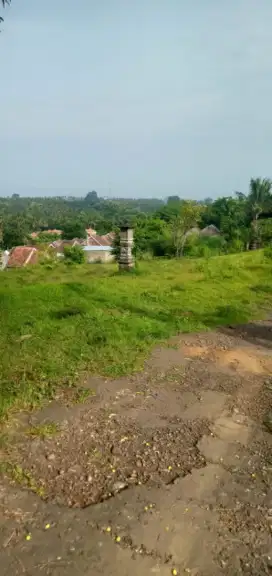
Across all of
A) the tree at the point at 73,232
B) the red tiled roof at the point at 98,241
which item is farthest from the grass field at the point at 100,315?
the tree at the point at 73,232

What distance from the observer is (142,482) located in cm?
313

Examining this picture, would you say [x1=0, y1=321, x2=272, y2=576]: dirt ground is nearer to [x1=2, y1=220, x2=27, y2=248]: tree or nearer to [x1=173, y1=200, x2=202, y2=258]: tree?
[x1=173, y1=200, x2=202, y2=258]: tree

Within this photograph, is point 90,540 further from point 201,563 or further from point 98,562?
point 201,563

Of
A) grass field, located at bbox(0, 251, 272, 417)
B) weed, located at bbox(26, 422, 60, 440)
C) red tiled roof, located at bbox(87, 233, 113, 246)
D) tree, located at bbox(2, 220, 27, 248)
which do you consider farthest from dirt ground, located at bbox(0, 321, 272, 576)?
tree, located at bbox(2, 220, 27, 248)

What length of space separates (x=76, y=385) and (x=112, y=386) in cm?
36

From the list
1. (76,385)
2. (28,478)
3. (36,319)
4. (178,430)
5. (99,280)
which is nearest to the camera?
(28,478)

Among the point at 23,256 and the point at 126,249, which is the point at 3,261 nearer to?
the point at 23,256

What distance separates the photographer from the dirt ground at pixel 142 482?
2.51 m

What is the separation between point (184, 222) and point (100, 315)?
1965cm

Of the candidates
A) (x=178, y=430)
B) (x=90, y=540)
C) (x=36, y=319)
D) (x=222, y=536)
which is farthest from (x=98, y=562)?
(x=36, y=319)

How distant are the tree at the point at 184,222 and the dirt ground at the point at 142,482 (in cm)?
2125

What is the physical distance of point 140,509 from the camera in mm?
2855

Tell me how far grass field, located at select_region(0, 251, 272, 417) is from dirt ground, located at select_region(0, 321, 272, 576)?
1.55 ft

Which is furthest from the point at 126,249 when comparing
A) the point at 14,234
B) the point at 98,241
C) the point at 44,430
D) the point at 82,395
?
the point at 14,234
